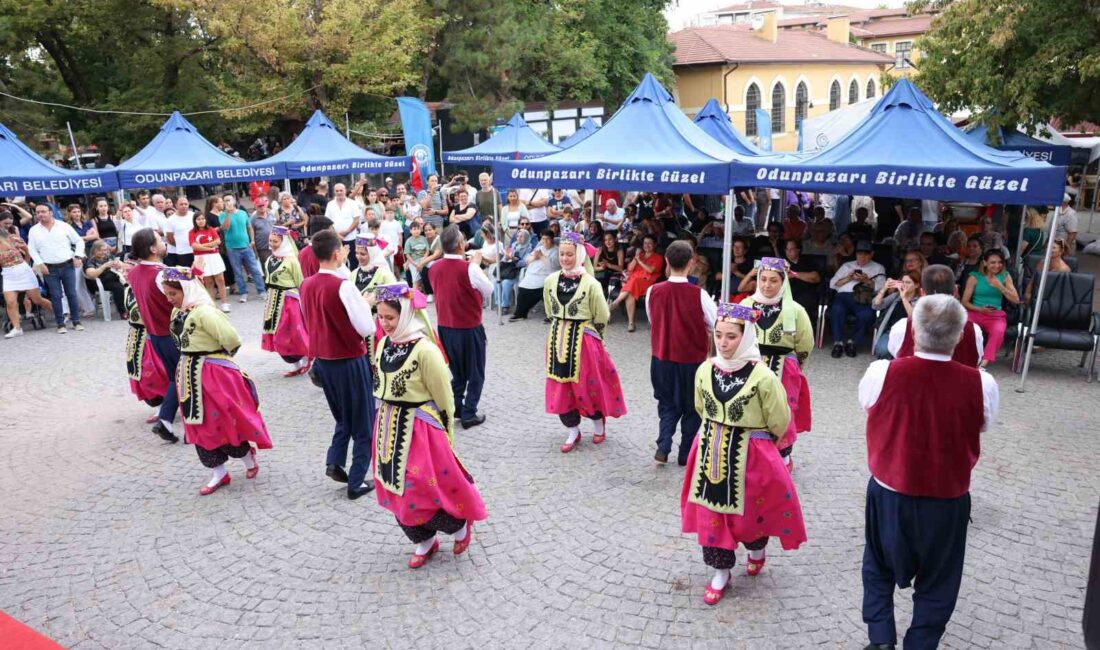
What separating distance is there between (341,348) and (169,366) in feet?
7.73

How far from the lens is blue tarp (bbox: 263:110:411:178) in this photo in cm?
A: 1495

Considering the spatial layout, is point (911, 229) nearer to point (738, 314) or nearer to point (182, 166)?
point (738, 314)

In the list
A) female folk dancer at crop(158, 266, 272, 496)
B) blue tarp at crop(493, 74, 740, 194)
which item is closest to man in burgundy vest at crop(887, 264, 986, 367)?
female folk dancer at crop(158, 266, 272, 496)

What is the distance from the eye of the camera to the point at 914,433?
3455 millimetres

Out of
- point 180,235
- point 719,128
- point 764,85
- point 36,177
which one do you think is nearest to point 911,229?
point 719,128

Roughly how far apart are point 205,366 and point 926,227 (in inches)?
466

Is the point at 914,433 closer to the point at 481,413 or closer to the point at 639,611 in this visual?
the point at 639,611

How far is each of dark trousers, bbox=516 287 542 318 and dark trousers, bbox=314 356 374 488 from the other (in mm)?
5731

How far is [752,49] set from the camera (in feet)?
143

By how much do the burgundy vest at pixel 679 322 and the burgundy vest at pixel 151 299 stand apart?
13.4 ft

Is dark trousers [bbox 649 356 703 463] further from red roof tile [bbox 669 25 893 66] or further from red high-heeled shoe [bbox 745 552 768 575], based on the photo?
red roof tile [bbox 669 25 893 66]

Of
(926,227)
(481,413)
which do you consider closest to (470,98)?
(926,227)

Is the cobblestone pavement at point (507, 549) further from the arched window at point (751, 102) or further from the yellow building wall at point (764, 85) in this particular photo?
the arched window at point (751, 102)

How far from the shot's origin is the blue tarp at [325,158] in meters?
14.9
